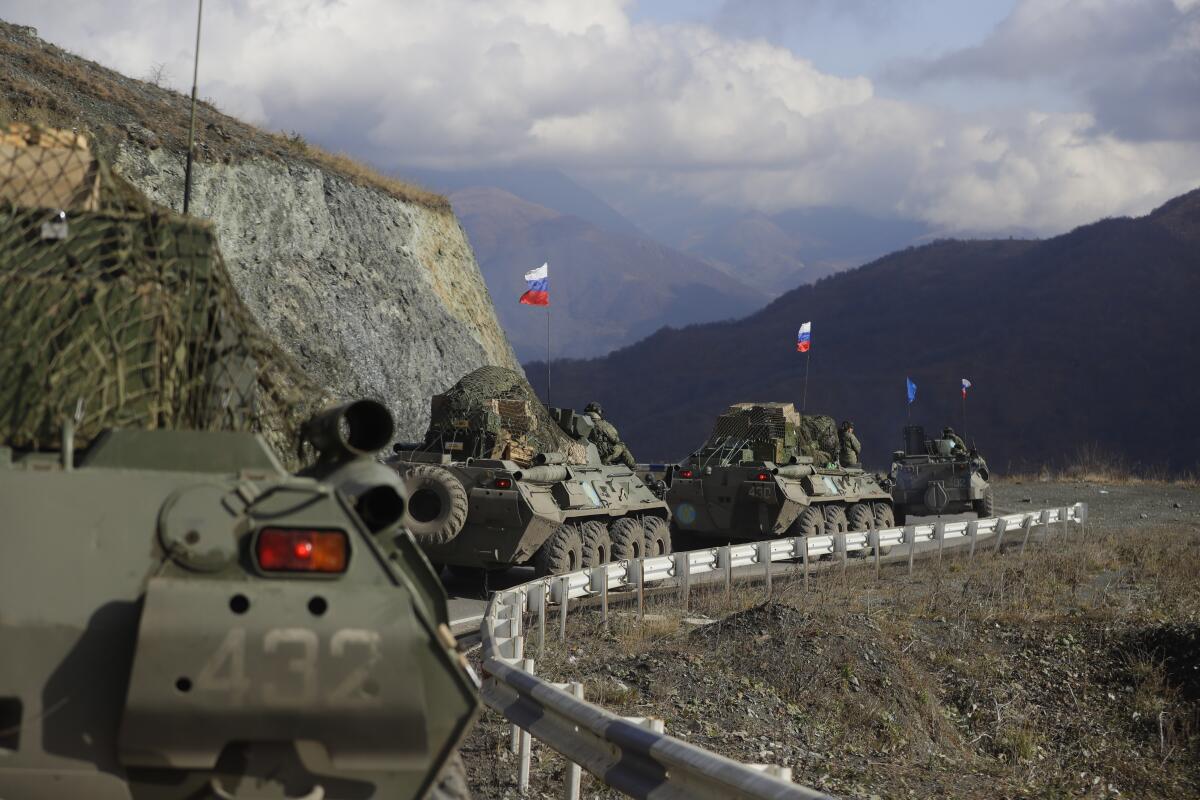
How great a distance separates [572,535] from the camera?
18219 millimetres

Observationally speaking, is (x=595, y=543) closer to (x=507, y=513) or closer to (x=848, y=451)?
(x=507, y=513)

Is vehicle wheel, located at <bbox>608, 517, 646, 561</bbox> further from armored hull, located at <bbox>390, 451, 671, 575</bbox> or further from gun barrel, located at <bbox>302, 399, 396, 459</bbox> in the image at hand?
gun barrel, located at <bbox>302, 399, 396, 459</bbox>

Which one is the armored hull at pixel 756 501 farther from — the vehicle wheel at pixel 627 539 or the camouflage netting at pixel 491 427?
the vehicle wheel at pixel 627 539

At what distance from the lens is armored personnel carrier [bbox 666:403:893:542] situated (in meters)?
23.0

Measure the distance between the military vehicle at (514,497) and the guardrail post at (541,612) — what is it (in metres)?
3.72

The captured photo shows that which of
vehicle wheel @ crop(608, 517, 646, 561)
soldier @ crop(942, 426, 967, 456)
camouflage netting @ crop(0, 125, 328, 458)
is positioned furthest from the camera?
soldier @ crop(942, 426, 967, 456)

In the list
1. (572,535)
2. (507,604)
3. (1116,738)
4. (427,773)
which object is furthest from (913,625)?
(427,773)

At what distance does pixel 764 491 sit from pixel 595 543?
4.96 m

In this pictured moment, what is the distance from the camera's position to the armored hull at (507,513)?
54.9 feet

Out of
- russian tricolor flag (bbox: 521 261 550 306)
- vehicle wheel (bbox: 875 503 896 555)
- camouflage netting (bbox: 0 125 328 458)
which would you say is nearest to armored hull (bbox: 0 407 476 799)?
camouflage netting (bbox: 0 125 328 458)

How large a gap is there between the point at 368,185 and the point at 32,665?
1389 inches

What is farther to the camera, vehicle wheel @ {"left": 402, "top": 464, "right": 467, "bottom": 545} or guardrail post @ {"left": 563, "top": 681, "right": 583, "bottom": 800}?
vehicle wheel @ {"left": 402, "top": 464, "right": 467, "bottom": 545}

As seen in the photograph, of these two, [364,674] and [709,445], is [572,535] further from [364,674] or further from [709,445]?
[364,674]

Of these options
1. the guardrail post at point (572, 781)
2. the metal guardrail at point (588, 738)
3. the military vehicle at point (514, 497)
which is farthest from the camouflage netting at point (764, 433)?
the guardrail post at point (572, 781)
